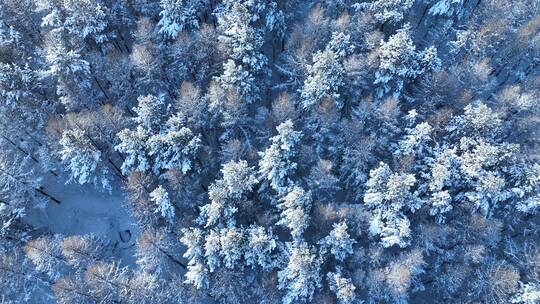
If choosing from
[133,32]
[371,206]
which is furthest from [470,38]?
[133,32]

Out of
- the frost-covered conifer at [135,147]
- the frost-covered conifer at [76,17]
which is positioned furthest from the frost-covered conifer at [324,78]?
the frost-covered conifer at [76,17]

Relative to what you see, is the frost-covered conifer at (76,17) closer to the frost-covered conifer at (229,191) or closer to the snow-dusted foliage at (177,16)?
the snow-dusted foliage at (177,16)

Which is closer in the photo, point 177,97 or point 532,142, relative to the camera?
point 532,142

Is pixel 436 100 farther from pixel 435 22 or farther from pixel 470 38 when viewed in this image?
pixel 435 22

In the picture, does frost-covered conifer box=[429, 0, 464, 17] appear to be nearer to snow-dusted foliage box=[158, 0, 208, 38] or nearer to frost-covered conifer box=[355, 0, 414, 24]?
frost-covered conifer box=[355, 0, 414, 24]

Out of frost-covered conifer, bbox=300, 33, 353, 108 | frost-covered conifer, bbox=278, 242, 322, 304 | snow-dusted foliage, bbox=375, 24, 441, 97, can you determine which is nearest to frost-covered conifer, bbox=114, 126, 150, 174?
frost-covered conifer, bbox=278, 242, 322, 304

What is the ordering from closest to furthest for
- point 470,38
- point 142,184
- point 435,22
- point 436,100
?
point 142,184
point 436,100
point 470,38
point 435,22

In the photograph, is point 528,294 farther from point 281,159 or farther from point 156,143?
point 156,143
